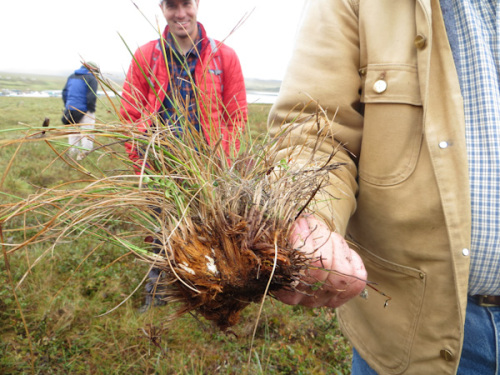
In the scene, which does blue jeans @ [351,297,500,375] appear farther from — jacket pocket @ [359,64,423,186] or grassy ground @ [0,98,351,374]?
grassy ground @ [0,98,351,374]

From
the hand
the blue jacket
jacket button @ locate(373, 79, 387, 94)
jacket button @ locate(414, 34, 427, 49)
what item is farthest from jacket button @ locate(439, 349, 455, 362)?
the blue jacket

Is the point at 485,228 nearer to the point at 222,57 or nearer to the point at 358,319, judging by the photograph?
the point at 358,319

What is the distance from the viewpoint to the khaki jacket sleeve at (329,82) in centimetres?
139

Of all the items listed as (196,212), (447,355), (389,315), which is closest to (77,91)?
(196,212)

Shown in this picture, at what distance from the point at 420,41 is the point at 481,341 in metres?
1.22

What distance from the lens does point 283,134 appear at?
1.25 metres

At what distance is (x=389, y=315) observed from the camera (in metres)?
1.48

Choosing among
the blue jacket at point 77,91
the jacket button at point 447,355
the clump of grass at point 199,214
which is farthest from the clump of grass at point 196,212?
the blue jacket at point 77,91

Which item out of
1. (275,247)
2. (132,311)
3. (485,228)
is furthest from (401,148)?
(132,311)

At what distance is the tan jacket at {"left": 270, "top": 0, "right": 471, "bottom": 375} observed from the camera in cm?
126

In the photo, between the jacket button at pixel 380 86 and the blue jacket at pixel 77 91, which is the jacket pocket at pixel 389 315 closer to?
the jacket button at pixel 380 86

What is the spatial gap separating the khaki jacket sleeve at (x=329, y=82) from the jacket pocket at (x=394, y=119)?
0.10m

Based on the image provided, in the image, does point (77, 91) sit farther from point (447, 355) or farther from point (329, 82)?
point (447, 355)

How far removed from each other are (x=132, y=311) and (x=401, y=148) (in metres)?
2.65
